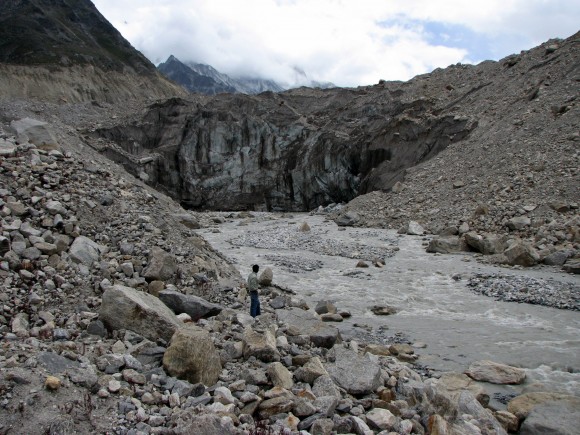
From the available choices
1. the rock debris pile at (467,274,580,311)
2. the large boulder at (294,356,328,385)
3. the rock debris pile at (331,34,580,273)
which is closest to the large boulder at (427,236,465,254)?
the rock debris pile at (331,34,580,273)

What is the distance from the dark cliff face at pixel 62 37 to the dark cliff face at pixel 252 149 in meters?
20.4

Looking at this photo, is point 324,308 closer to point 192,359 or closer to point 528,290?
point 528,290

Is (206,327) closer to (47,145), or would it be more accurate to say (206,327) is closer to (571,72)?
(47,145)

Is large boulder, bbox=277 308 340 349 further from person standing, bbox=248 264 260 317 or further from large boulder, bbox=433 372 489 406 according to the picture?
large boulder, bbox=433 372 489 406

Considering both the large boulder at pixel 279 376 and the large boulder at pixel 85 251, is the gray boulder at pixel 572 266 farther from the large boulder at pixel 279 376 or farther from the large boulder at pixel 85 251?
the large boulder at pixel 85 251

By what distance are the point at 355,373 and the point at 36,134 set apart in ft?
32.0

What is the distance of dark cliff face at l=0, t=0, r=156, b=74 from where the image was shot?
60.8 m

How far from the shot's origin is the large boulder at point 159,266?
30.8 ft

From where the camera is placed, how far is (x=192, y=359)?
5.98 meters

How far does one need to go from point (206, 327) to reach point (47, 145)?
6836 mm

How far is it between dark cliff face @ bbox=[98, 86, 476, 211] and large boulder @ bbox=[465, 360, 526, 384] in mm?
39834

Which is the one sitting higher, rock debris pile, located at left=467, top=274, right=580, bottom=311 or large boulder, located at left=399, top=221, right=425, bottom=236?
large boulder, located at left=399, top=221, right=425, bottom=236

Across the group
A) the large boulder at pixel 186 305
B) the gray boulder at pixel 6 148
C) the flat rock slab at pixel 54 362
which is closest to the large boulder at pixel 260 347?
the large boulder at pixel 186 305

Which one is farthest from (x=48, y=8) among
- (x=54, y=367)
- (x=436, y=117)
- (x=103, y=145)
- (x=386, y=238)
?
(x=54, y=367)
